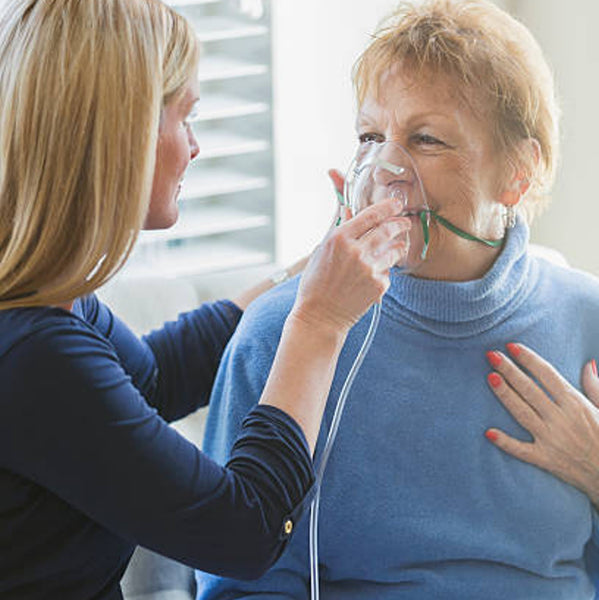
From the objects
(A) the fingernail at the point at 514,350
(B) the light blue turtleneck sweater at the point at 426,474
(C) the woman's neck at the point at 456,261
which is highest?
(C) the woman's neck at the point at 456,261

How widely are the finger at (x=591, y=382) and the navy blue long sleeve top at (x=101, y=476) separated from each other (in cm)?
53

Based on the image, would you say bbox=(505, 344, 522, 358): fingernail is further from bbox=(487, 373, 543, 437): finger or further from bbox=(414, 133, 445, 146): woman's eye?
bbox=(414, 133, 445, 146): woman's eye

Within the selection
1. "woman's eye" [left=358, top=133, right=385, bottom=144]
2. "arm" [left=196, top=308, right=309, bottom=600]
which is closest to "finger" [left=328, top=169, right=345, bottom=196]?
"woman's eye" [left=358, top=133, right=385, bottom=144]

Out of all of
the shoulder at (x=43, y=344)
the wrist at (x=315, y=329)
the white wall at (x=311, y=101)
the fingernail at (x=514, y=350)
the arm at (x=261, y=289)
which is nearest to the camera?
the shoulder at (x=43, y=344)

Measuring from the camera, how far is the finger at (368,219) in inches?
50.9

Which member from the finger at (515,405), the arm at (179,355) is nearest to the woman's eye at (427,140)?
the finger at (515,405)

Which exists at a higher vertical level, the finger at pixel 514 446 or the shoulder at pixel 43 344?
the shoulder at pixel 43 344

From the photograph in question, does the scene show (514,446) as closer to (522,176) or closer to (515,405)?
(515,405)

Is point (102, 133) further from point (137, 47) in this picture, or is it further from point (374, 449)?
point (374, 449)

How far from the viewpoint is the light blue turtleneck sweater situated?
4.83 feet

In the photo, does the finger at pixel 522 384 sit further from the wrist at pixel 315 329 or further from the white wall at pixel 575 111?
the white wall at pixel 575 111

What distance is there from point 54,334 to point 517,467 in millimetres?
720

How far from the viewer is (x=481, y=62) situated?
1493 mm

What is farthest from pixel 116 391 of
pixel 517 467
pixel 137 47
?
pixel 517 467
